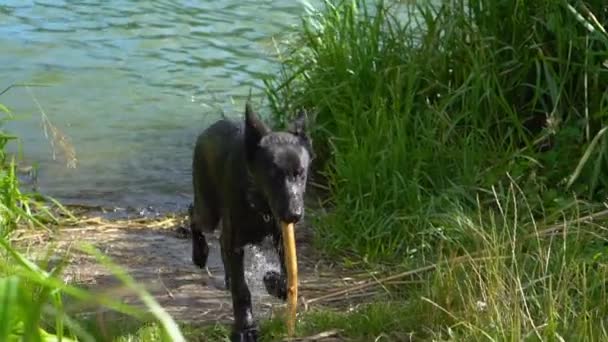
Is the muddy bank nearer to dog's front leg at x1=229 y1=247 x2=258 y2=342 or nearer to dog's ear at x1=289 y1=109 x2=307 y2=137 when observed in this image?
dog's front leg at x1=229 y1=247 x2=258 y2=342

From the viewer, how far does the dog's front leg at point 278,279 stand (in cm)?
525

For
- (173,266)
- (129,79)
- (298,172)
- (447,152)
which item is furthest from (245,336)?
(129,79)

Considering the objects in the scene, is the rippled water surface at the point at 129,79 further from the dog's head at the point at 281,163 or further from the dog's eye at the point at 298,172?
the dog's eye at the point at 298,172

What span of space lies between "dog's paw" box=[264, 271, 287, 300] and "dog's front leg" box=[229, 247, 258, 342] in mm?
242

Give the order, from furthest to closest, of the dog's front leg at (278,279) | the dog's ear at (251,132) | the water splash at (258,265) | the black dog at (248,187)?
the water splash at (258,265), the dog's front leg at (278,279), the dog's ear at (251,132), the black dog at (248,187)

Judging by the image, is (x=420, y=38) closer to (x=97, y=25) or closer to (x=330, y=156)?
(x=330, y=156)

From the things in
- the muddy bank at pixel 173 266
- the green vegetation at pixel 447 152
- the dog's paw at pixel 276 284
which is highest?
the green vegetation at pixel 447 152

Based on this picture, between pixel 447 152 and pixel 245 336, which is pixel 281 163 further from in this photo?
pixel 447 152

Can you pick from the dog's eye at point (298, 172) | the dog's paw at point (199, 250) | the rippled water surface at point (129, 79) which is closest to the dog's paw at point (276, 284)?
the dog's eye at point (298, 172)

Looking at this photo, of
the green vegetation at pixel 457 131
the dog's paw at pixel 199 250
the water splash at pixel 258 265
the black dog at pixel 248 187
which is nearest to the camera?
the black dog at pixel 248 187

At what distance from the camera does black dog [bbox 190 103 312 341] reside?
462 cm

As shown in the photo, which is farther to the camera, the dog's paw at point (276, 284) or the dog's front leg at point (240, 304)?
the dog's paw at point (276, 284)

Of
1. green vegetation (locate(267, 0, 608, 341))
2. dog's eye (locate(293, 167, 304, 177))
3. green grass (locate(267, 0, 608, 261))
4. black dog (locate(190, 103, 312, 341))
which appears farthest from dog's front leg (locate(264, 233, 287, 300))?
green grass (locate(267, 0, 608, 261))

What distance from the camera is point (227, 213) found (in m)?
5.16
